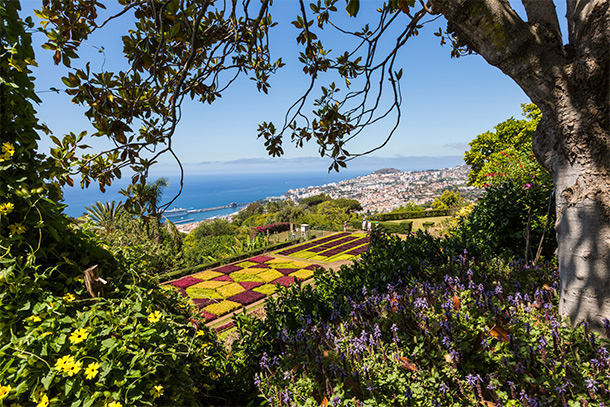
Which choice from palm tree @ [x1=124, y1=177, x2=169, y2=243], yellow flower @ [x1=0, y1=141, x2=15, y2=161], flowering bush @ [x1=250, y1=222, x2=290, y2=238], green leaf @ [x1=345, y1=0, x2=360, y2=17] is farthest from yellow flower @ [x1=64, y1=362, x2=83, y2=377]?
flowering bush @ [x1=250, y1=222, x2=290, y2=238]

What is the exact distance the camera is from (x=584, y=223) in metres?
2.28

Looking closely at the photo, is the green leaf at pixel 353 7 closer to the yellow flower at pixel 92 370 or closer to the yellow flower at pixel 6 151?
the yellow flower at pixel 6 151

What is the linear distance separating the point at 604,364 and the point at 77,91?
12.9 feet

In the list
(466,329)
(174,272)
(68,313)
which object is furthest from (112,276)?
(174,272)

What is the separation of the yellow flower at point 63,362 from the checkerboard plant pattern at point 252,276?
23.1 feet

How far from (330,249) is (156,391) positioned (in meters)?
20.9

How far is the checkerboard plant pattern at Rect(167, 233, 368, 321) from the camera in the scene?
1112 centimetres

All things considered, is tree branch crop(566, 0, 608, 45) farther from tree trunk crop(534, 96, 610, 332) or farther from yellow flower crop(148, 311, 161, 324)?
yellow flower crop(148, 311, 161, 324)

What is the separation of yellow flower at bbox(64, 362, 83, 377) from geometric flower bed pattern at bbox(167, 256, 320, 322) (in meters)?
9.23

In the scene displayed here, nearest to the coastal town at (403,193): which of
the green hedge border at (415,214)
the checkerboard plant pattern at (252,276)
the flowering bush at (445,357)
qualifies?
the green hedge border at (415,214)

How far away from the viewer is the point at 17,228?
1.29m

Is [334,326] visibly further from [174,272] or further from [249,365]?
[174,272]

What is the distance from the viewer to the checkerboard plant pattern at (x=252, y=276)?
1112 centimetres

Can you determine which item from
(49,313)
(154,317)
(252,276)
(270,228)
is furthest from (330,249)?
(49,313)
